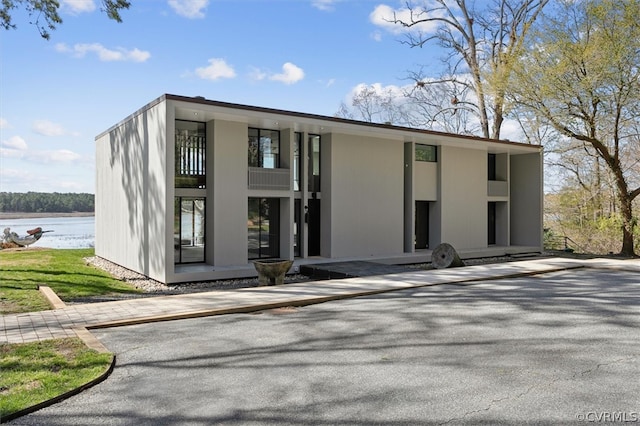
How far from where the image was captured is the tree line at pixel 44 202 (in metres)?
27.1

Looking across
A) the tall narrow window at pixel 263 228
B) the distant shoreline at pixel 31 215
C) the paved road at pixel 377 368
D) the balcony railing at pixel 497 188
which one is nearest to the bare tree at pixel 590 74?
the balcony railing at pixel 497 188

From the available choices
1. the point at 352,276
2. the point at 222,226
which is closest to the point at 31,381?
the point at 352,276

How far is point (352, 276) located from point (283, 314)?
16.2ft

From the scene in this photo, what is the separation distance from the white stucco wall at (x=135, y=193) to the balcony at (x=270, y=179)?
2.97 m

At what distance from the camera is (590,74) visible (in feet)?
58.1

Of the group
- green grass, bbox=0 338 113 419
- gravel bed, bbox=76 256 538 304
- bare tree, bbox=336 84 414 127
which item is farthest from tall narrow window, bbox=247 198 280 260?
bare tree, bbox=336 84 414 127

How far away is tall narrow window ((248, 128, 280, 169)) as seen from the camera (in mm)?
15016

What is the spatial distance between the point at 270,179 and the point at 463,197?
28.6ft

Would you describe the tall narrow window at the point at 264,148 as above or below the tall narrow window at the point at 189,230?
above

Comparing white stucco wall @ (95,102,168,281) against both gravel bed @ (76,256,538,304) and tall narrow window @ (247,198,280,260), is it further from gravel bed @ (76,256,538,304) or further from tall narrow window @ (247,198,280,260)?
tall narrow window @ (247,198,280,260)

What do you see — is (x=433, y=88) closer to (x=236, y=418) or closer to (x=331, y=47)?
(x=331, y=47)

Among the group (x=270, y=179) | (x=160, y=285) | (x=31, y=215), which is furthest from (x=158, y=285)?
(x=31, y=215)

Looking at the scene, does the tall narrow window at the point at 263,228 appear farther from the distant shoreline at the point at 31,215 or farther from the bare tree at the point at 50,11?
the distant shoreline at the point at 31,215

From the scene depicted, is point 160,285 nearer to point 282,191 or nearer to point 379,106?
point 282,191
